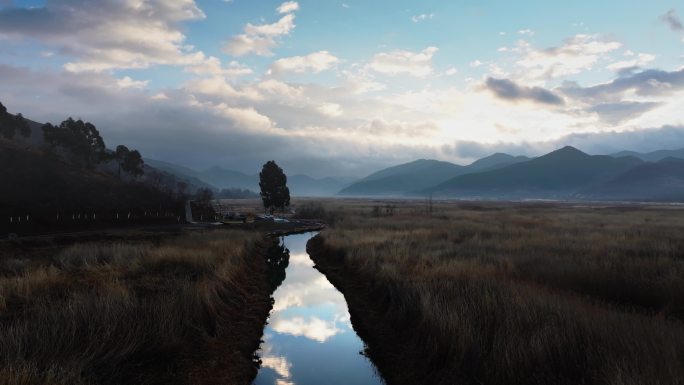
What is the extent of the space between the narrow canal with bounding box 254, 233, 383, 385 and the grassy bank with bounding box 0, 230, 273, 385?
2.14 ft

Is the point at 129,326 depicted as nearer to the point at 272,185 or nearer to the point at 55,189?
the point at 55,189

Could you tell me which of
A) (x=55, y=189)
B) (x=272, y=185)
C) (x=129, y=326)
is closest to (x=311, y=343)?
(x=129, y=326)

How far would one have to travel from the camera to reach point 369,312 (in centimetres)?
1617

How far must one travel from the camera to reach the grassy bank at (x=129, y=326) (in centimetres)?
743

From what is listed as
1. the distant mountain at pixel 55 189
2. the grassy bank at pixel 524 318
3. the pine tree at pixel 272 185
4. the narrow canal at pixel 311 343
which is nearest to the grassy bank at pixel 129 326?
the narrow canal at pixel 311 343

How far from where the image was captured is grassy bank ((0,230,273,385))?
7434 mm

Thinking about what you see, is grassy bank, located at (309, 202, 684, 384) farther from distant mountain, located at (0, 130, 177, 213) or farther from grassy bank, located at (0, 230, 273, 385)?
distant mountain, located at (0, 130, 177, 213)

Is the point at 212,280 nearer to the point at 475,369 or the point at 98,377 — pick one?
the point at 98,377

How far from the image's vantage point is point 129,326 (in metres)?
9.34

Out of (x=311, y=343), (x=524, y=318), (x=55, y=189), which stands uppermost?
(x=55, y=189)

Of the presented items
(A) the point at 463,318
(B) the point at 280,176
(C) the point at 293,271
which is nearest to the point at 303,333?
(A) the point at 463,318

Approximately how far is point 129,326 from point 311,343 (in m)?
6.81

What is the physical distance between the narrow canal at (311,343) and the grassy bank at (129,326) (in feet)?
2.14

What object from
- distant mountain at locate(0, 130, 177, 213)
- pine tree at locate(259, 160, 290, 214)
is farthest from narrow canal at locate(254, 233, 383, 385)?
pine tree at locate(259, 160, 290, 214)
